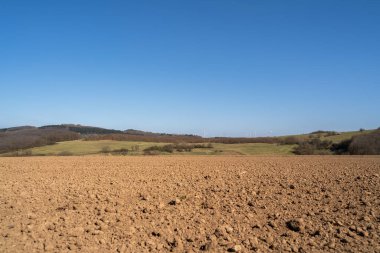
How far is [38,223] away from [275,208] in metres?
4.53

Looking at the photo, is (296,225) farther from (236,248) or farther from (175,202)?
(175,202)

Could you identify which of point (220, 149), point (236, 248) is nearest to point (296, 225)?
point (236, 248)

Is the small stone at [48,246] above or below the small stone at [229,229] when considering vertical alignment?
below

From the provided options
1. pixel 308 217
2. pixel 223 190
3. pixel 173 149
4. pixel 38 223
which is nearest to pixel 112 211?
pixel 38 223

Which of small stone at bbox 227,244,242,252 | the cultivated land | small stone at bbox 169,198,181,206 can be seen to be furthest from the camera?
small stone at bbox 169,198,181,206

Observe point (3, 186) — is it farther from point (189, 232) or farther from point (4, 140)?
point (4, 140)

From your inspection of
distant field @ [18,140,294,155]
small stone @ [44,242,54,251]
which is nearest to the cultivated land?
small stone @ [44,242,54,251]

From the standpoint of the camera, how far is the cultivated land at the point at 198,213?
5715 millimetres

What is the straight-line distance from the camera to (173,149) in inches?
1120

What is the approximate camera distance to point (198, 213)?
7.10m

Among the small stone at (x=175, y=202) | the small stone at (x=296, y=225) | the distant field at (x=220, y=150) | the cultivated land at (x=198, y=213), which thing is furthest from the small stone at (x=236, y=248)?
the distant field at (x=220, y=150)

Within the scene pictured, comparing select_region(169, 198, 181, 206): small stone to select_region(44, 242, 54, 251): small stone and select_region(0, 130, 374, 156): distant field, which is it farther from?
select_region(0, 130, 374, 156): distant field

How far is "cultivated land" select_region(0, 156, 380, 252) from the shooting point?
225 inches

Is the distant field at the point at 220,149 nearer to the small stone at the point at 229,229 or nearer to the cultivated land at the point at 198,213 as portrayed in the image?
the cultivated land at the point at 198,213
